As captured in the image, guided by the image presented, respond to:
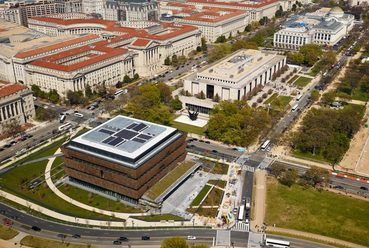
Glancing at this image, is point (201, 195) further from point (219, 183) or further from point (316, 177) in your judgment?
point (316, 177)

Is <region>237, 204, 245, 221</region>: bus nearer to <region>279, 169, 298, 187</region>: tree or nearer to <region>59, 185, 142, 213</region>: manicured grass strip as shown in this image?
<region>279, 169, 298, 187</region>: tree

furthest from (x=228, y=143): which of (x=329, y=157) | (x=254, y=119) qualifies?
(x=329, y=157)

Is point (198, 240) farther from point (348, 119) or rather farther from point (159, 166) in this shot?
point (348, 119)

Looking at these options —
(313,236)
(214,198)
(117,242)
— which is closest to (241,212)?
(214,198)

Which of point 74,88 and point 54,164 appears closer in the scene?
point 54,164

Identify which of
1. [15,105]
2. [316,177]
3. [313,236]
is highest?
[15,105]

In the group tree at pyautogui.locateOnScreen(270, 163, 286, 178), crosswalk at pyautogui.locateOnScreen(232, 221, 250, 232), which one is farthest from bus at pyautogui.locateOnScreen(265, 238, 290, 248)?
tree at pyautogui.locateOnScreen(270, 163, 286, 178)
